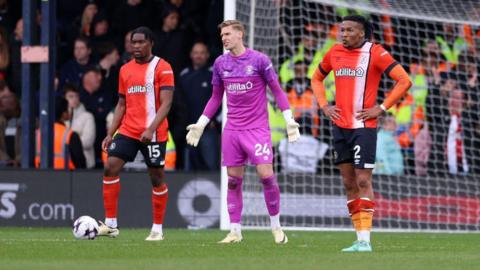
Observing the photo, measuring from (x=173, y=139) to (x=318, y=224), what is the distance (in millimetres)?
2771

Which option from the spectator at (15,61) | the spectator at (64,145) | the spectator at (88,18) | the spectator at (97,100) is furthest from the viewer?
the spectator at (88,18)

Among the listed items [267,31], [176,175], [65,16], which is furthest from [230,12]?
[65,16]

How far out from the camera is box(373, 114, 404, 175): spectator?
1830 cm

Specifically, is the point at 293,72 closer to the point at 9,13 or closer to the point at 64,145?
the point at 64,145

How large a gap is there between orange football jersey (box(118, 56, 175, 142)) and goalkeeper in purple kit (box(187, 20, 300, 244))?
0.73 metres

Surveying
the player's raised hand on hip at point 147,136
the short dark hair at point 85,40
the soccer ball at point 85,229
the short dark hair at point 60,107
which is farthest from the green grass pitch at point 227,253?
the short dark hair at point 85,40

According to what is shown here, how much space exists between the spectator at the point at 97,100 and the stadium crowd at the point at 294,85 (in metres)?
0.02

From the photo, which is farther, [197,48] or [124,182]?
[197,48]

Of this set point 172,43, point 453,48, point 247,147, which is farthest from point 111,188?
point 453,48

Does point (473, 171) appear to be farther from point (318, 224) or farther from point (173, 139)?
point (173, 139)

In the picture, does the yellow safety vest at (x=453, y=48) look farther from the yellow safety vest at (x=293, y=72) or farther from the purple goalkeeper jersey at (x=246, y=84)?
the purple goalkeeper jersey at (x=246, y=84)

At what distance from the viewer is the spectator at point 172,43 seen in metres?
19.6

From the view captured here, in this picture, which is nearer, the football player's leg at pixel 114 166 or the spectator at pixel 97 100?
the football player's leg at pixel 114 166

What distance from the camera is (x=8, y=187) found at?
56.3 ft
